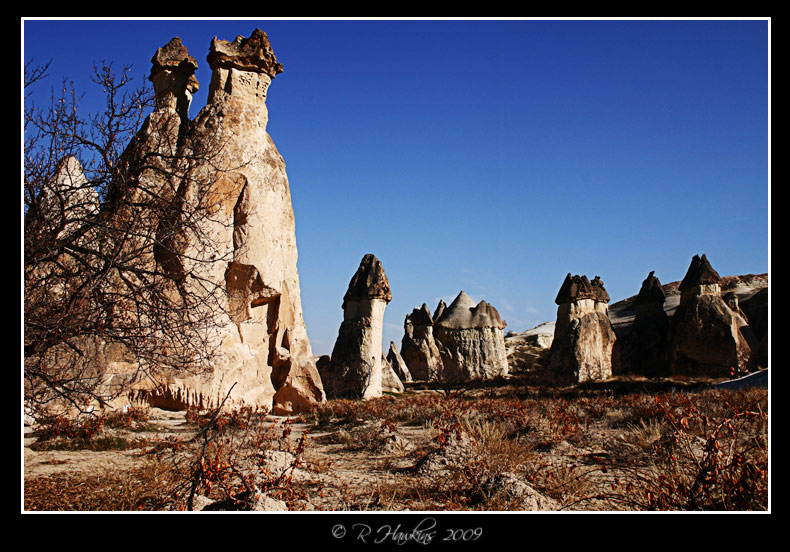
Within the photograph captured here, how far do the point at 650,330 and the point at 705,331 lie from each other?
11.1 ft

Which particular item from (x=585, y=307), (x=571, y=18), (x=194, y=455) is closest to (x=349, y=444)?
(x=194, y=455)

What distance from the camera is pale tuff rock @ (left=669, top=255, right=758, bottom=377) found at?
18875mm

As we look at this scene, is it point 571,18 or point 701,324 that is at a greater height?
point 571,18

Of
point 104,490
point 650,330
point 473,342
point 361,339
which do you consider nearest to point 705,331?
point 650,330

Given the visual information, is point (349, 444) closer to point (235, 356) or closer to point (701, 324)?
point (235, 356)

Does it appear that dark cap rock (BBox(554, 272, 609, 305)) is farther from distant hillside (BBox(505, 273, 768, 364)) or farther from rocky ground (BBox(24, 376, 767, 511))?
rocky ground (BBox(24, 376, 767, 511))

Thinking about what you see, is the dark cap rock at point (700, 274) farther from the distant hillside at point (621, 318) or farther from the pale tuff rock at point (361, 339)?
the pale tuff rock at point (361, 339)

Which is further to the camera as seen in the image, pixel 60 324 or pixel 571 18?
pixel 60 324

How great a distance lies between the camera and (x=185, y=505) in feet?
12.9

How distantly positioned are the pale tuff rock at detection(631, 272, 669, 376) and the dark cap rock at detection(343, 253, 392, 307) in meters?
10.7

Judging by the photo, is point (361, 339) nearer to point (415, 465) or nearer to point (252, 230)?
point (252, 230)

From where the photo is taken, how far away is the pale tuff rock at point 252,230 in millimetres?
9703

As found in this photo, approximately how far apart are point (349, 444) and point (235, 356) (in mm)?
2952

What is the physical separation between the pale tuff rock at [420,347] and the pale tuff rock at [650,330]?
26.0ft
